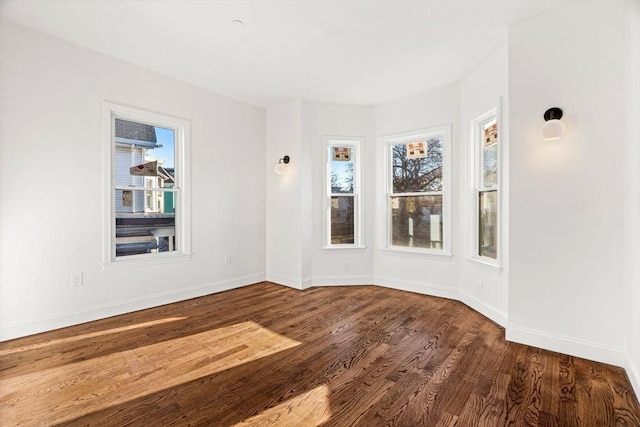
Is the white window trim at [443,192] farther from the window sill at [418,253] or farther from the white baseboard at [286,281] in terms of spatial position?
the white baseboard at [286,281]

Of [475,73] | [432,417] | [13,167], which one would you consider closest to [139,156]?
[13,167]

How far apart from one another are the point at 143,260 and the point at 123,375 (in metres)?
1.73

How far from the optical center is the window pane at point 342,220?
4750 millimetres

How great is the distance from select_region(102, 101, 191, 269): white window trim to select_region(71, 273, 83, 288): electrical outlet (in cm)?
23

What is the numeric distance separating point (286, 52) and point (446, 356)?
3.29m

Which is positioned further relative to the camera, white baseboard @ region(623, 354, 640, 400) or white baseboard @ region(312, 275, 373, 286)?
white baseboard @ region(312, 275, 373, 286)

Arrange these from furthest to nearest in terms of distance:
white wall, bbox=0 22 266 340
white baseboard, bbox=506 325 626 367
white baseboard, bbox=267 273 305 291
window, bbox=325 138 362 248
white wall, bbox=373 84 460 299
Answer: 1. window, bbox=325 138 362 248
2. white baseboard, bbox=267 273 305 291
3. white wall, bbox=373 84 460 299
4. white wall, bbox=0 22 266 340
5. white baseboard, bbox=506 325 626 367

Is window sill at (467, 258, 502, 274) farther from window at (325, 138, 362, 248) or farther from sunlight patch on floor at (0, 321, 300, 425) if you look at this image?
sunlight patch on floor at (0, 321, 300, 425)

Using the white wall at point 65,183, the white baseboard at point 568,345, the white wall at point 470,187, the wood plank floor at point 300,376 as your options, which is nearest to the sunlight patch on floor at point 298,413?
the wood plank floor at point 300,376

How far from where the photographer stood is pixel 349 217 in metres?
4.76

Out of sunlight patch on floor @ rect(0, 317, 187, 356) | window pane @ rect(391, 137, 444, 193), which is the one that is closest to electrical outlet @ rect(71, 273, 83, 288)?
sunlight patch on floor @ rect(0, 317, 187, 356)

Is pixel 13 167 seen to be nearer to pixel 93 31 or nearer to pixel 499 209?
pixel 93 31

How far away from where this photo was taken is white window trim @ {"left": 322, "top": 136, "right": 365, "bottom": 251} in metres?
4.67

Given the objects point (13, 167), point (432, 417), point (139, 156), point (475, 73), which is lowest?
point (432, 417)
